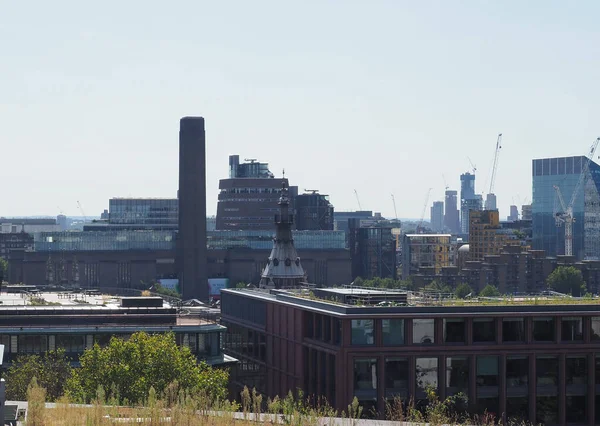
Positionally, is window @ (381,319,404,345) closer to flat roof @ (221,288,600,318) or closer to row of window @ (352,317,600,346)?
row of window @ (352,317,600,346)

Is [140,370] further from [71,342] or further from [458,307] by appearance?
[458,307]

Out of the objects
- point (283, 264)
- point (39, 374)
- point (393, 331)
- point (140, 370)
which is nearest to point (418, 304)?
point (393, 331)

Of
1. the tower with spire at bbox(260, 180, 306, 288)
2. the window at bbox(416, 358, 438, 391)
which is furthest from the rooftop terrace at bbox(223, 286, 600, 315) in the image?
the tower with spire at bbox(260, 180, 306, 288)

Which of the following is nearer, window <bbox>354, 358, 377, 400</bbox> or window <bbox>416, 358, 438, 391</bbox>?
window <bbox>354, 358, 377, 400</bbox>

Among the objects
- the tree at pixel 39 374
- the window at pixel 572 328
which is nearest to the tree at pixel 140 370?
the tree at pixel 39 374

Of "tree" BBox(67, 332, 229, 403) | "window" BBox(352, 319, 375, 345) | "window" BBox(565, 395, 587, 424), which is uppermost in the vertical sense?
"window" BBox(352, 319, 375, 345)

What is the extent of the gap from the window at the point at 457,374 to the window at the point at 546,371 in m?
5.27

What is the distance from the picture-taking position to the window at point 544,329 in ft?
318

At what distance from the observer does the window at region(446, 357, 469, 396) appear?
310ft

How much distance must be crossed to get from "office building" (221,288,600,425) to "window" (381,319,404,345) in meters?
0.07

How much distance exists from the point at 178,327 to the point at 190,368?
20.7m

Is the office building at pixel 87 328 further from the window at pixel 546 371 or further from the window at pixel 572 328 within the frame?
the window at pixel 572 328

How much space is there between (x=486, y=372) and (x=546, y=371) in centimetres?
447

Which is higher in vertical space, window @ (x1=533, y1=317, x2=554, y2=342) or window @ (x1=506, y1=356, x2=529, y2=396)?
window @ (x1=533, y1=317, x2=554, y2=342)
